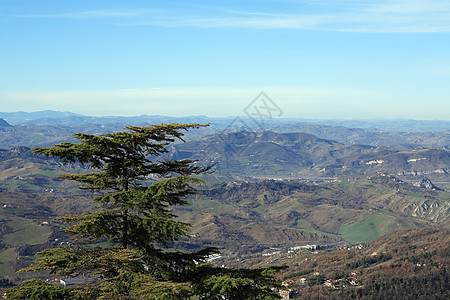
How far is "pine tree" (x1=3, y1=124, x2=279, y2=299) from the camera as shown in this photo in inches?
724

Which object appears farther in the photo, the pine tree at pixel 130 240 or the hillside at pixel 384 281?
the hillside at pixel 384 281

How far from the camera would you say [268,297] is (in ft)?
59.5

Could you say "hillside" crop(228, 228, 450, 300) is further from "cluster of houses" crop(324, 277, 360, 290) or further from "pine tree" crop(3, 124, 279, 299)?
"pine tree" crop(3, 124, 279, 299)

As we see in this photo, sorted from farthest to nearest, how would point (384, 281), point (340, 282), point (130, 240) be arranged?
1. point (340, 282)
2. point (384, 281)
3. point (130, 240)

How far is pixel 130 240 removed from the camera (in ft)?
67.7

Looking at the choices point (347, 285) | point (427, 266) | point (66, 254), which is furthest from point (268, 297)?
point (427, 266)

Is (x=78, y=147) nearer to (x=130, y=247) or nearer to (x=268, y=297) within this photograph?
(x=130, y=247)

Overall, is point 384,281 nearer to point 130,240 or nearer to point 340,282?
point 340,282

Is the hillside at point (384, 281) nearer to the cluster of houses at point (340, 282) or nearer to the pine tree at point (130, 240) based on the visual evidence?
the cluster of houses at point (340, 282)

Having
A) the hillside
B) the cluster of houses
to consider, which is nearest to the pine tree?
the hillside

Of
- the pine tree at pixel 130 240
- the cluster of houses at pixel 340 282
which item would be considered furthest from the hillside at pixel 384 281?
the pine tree at pixel 130 240

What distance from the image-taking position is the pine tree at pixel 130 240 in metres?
18.4

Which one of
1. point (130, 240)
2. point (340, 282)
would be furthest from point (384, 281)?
point (130, 240)

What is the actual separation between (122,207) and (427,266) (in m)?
193
